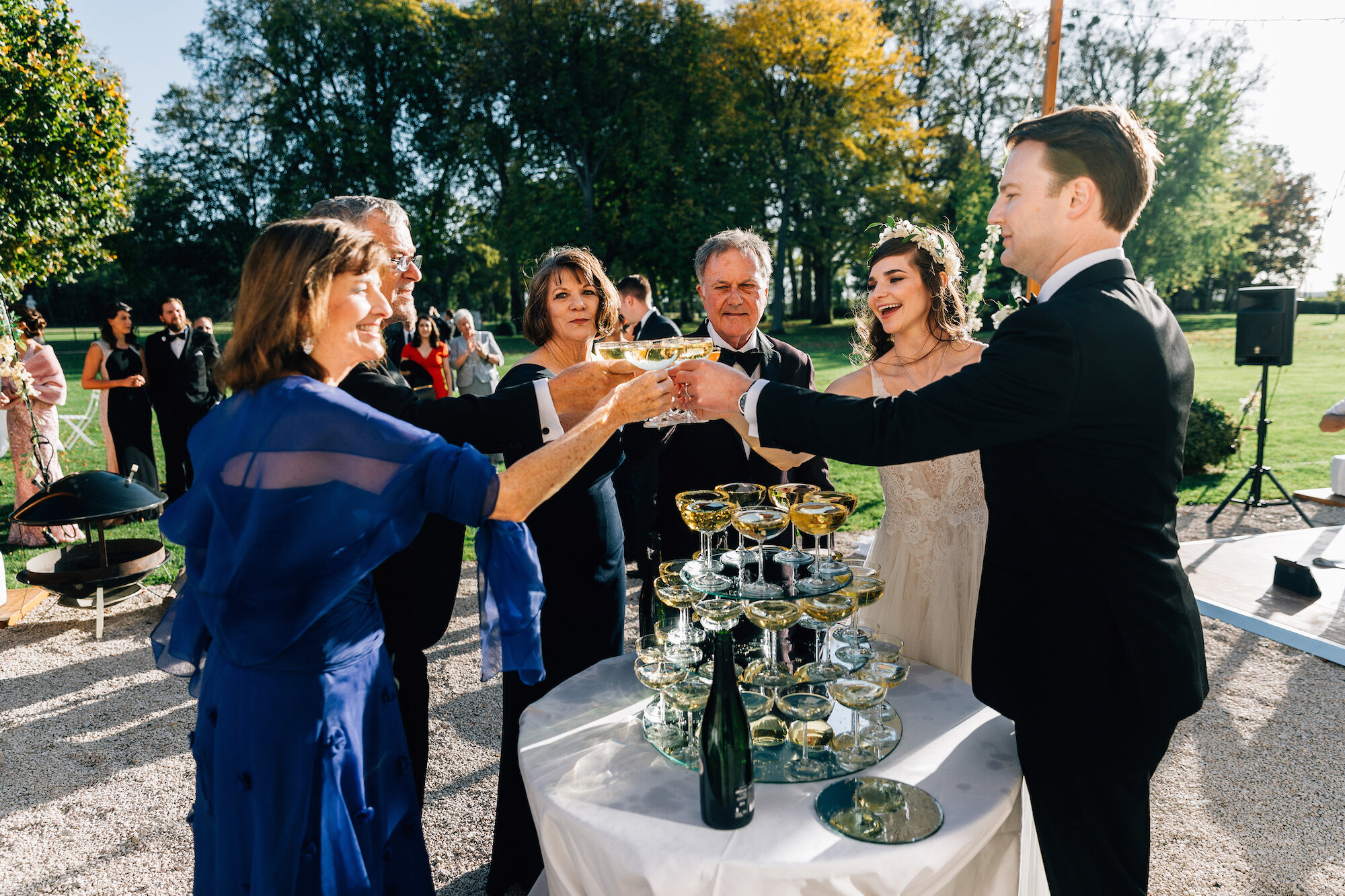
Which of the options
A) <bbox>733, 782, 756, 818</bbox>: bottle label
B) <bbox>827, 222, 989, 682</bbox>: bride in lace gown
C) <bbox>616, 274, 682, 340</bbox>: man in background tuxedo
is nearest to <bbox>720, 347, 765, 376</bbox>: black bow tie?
<bbox>827, 222, 989, 682</bbox>: bride in lace gown

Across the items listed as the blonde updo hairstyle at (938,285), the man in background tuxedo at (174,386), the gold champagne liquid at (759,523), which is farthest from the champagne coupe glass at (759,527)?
the man in background tuxedo at (174,386)

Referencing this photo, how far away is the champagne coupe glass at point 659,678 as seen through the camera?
6.39 feet

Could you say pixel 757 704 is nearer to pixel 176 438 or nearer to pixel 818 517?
pixel 818 517

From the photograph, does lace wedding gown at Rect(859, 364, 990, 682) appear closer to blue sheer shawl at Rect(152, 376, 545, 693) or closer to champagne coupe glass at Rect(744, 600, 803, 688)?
champagne coupe glass at Rect(744, 600, 803, 688)

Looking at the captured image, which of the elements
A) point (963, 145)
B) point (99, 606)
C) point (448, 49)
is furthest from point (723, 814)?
point (963, 145)

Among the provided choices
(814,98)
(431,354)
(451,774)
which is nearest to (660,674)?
(451,774)

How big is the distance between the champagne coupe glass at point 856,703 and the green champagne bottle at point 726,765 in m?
0.29

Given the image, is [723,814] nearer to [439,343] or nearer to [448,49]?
[439,343]

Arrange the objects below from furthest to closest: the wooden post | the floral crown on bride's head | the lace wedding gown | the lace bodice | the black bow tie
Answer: the wooden post → the black bow tie → the floral crown on bride's head → the lace bodice → the lace wedding gown

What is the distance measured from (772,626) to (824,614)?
0.51 feet

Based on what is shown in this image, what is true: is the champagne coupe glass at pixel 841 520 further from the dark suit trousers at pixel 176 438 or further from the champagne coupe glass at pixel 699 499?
the dark suit trousers at pixel 176 438

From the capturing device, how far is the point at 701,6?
90.3 feet

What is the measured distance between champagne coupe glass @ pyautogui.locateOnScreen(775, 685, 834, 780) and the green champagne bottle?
197 millimetres

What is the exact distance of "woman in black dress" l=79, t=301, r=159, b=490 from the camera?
8453 mm
